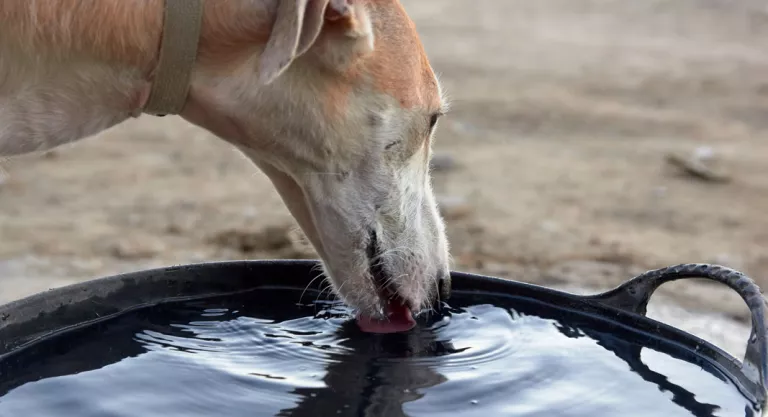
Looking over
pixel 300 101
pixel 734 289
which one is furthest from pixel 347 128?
pixel 734 289

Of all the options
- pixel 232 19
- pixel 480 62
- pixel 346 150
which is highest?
pixel 480 62

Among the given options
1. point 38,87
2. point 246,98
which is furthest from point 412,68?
point 38,87

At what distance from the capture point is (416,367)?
2.12 m

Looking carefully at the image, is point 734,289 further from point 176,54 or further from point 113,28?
point 113,28

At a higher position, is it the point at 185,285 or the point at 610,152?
the point at 610,152

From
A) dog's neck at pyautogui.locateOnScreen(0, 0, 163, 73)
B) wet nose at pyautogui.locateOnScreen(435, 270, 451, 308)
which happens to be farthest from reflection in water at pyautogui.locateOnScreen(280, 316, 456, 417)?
dog's neck at pyautogui.locateOnScreen(0, 0, 163, 73)

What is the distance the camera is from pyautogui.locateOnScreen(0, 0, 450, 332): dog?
196cm

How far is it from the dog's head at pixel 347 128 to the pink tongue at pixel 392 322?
21mm

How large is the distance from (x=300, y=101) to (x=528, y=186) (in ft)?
12.3

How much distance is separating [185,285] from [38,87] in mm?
704

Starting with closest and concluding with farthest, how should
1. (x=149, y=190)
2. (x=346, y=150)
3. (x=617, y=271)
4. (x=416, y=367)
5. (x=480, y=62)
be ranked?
(x=416, y=367)
(x=346, y=150)
(x=617, y=271)
(x=149, y=190)
(x=480, y=62)

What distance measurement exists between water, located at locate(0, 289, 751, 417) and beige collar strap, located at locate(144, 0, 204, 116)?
1.94 feet

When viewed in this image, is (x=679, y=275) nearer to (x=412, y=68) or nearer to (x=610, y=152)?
(x=412, y=68)

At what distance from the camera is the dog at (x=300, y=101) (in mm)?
1956
